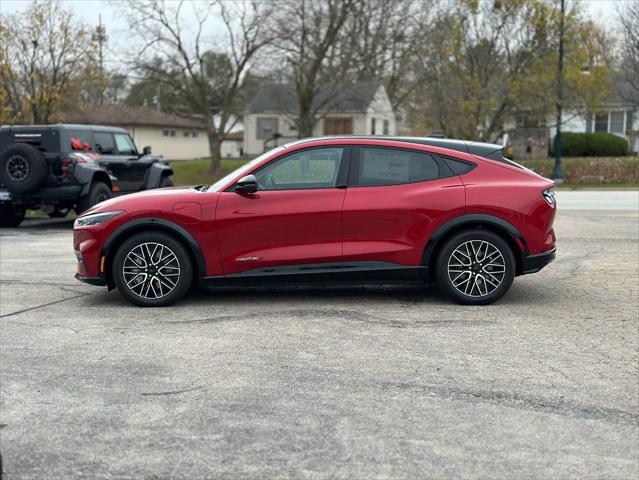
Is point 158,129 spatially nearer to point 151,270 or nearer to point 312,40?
point 312,40

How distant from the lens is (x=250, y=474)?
12.4 ft

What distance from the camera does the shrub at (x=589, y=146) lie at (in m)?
45.8

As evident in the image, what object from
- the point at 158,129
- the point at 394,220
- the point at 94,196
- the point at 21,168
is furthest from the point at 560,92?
the point at 158,129

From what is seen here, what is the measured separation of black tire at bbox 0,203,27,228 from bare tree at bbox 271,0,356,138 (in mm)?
23930

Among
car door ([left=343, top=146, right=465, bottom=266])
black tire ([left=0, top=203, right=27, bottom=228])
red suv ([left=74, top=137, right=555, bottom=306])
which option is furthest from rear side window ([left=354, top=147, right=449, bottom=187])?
black tire ([left=0, top=203, right=27, bottom=228])

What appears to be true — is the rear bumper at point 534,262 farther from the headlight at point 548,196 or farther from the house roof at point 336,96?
the house roof at point 336,96

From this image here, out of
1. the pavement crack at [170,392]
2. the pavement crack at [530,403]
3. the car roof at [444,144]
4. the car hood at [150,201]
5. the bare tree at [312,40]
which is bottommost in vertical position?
the pavement crack at [170,392]

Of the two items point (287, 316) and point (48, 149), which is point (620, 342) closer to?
point (287, 316)

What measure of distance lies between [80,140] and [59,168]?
0.95 metres

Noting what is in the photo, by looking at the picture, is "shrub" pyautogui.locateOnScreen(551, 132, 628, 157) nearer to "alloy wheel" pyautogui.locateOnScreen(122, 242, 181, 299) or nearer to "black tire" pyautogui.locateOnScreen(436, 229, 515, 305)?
"black tire" pyautogui.locateOnScreen(436, 229, 515, 305)

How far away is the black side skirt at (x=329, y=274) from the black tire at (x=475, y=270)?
0.83 feet

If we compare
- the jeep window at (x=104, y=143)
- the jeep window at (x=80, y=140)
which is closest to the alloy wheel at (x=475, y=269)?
the jeep window at (x=80, y=140)

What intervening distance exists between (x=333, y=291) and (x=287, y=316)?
1353 millimetres

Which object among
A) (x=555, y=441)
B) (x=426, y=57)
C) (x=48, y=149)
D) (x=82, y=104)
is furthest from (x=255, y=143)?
(x=555, y=441)
